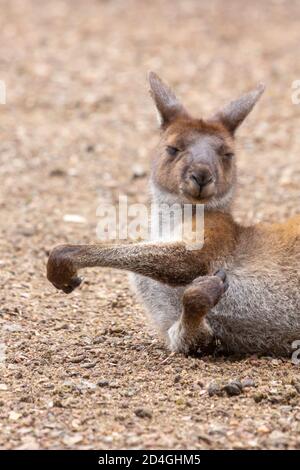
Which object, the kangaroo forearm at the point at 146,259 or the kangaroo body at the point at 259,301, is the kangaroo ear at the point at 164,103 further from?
the kangaroo forearm at the point at 146,259

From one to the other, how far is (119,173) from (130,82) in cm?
361

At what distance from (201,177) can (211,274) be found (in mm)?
783

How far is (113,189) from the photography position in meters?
11.6

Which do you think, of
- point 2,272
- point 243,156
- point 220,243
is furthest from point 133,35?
point 220,243

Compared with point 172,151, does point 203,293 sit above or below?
below

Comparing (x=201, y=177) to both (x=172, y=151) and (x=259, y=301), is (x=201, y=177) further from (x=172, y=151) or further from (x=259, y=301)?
(x=259, y=301)

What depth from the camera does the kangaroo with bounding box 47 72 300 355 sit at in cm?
656

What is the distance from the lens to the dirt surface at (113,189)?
5.65 meters

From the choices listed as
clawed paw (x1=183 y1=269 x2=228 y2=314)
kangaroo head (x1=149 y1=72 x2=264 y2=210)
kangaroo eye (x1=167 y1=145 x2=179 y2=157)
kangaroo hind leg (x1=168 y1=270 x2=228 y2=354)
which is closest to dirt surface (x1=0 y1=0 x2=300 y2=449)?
kangaroo hind leg (x1=168 y1=270 x2=228 y2=354)

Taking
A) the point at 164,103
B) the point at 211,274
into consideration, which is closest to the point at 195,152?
the point at 164,103

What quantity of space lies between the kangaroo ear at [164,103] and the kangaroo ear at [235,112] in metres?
0.32

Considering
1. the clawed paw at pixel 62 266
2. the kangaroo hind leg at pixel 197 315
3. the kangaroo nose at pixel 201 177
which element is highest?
the kangaroo nose at pixel 201 177

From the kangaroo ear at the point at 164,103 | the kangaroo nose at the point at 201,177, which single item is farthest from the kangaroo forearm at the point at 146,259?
the kangaroo ear at the point at 164,103
